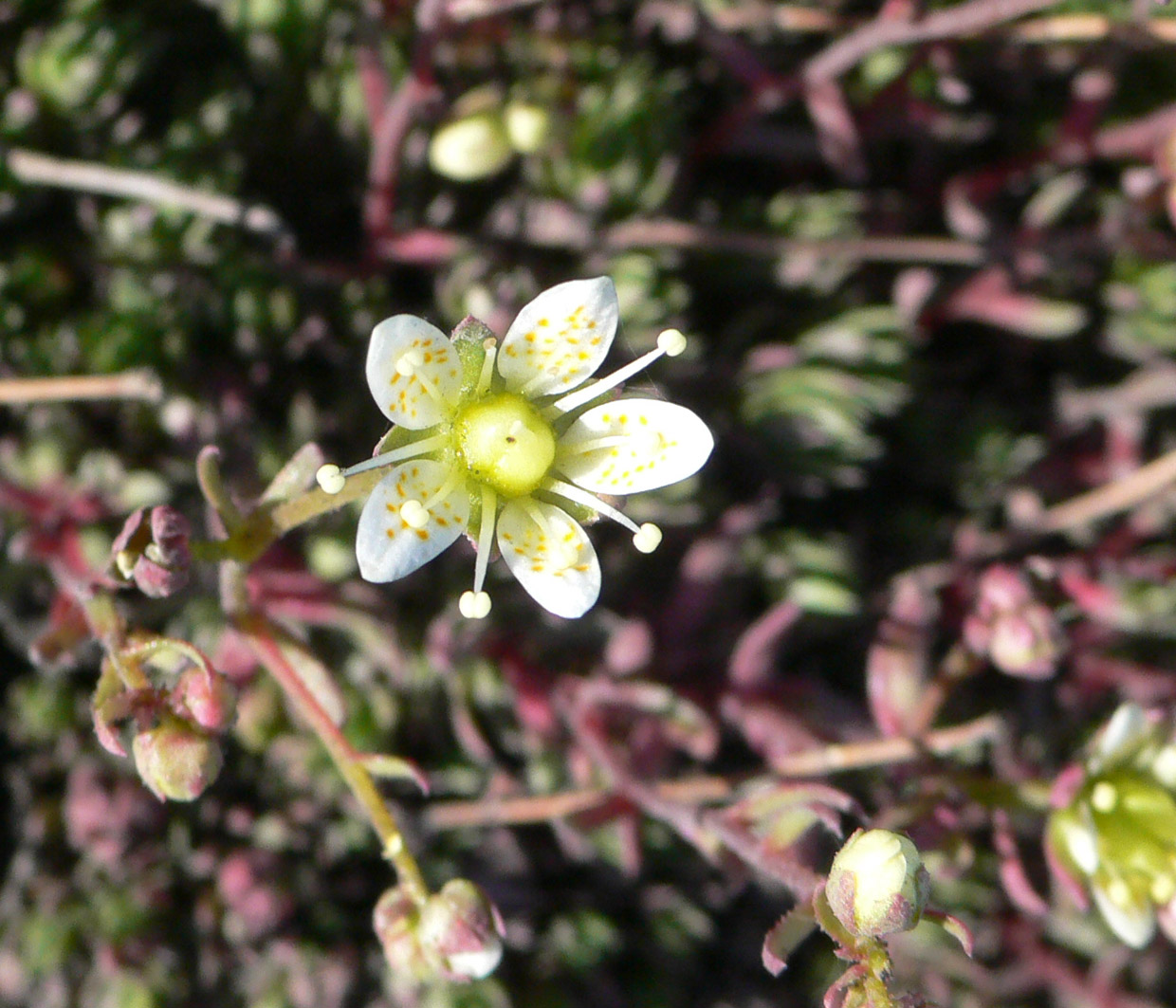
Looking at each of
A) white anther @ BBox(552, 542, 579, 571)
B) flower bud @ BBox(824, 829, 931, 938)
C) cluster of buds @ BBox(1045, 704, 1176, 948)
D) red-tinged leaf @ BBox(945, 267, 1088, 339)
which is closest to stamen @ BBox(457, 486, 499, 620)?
white anther @ BBox(552, 542, 579, 571)

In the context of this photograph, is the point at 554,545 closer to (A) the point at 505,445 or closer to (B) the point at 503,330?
(A) the point at 505,445

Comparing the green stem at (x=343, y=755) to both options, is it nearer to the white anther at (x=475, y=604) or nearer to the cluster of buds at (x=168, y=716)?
the cluster of buds at (x=168, y=716)

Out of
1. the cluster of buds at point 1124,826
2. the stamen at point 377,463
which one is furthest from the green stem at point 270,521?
the cluster of buds at point 1124,826

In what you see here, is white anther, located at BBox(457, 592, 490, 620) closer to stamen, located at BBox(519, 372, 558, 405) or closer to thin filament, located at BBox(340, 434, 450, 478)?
thin filament, located at BBox(340, 434, 450, 478)


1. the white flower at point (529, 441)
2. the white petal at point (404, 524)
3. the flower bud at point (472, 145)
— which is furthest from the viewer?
the flower bud at point (472, 145)

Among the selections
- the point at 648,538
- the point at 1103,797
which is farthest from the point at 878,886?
the point at 1103,797

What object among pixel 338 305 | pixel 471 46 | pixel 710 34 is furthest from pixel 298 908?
pixel 710 34
